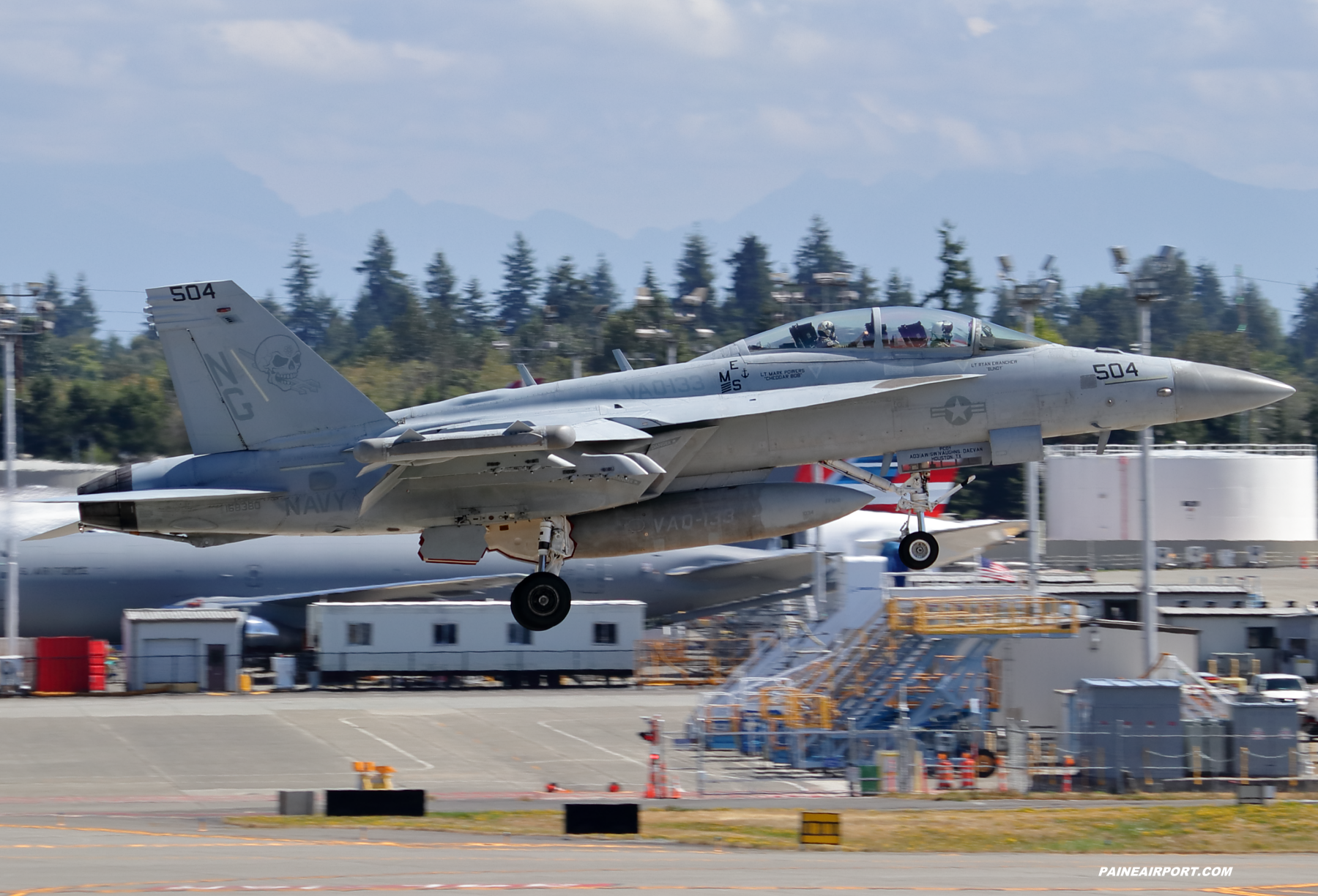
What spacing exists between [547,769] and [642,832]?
9.04m

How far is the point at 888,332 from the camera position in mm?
21297

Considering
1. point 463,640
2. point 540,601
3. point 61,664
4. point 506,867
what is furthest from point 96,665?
point 540,601

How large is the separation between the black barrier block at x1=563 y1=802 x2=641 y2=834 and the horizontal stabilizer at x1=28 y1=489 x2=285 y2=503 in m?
9.50

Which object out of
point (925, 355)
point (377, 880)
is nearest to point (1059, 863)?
point (925, 355)

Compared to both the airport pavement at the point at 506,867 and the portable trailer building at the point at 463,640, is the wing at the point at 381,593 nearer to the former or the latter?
the portable trailer building at the point at 463,640

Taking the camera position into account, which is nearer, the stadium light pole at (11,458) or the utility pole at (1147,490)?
the utility pole at (1147,490)

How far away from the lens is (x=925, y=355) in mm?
21344

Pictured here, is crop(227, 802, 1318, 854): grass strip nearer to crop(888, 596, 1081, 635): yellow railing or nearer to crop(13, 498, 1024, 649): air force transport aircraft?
crop(888, 596, 1081, 635): yellow railing

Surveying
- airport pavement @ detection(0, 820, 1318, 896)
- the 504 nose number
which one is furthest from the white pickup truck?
the 504 nose number

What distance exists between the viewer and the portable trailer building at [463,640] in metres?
48.9

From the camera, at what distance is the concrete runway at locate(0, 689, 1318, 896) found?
873 inches

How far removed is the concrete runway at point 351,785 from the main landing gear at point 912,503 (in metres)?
4.72

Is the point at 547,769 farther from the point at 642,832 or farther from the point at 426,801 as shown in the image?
the point at 642,832

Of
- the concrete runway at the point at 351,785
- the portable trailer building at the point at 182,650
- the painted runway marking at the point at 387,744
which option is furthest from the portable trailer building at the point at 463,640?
the painted runway marking at the point at 387,744
